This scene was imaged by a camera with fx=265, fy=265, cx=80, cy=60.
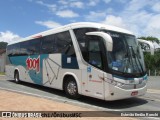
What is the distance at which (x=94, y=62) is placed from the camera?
10.4 metres

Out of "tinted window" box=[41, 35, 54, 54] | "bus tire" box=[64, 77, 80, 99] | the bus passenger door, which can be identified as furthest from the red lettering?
the bus passenger door

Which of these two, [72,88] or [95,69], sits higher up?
[95,69]

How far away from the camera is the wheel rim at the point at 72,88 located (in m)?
11.8

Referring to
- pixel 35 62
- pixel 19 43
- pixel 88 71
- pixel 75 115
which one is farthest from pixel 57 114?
pixel 19 43

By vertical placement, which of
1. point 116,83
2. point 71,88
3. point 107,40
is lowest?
point 71,88

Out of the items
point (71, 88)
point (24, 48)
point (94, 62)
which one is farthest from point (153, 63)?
point (94, 62)

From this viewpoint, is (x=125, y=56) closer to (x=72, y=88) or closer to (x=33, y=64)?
(x=72, y=88)

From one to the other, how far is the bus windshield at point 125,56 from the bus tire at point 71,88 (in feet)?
8.21

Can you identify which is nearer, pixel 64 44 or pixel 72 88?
pixel 72 88

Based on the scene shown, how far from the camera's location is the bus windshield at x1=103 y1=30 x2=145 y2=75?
9.98 m

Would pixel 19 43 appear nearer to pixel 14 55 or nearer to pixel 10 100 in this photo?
pixel 14 55

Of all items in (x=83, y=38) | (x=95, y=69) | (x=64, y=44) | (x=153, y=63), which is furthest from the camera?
(x=153, y=63)

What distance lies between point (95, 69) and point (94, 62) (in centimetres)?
29

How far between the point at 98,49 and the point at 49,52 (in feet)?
14.7
